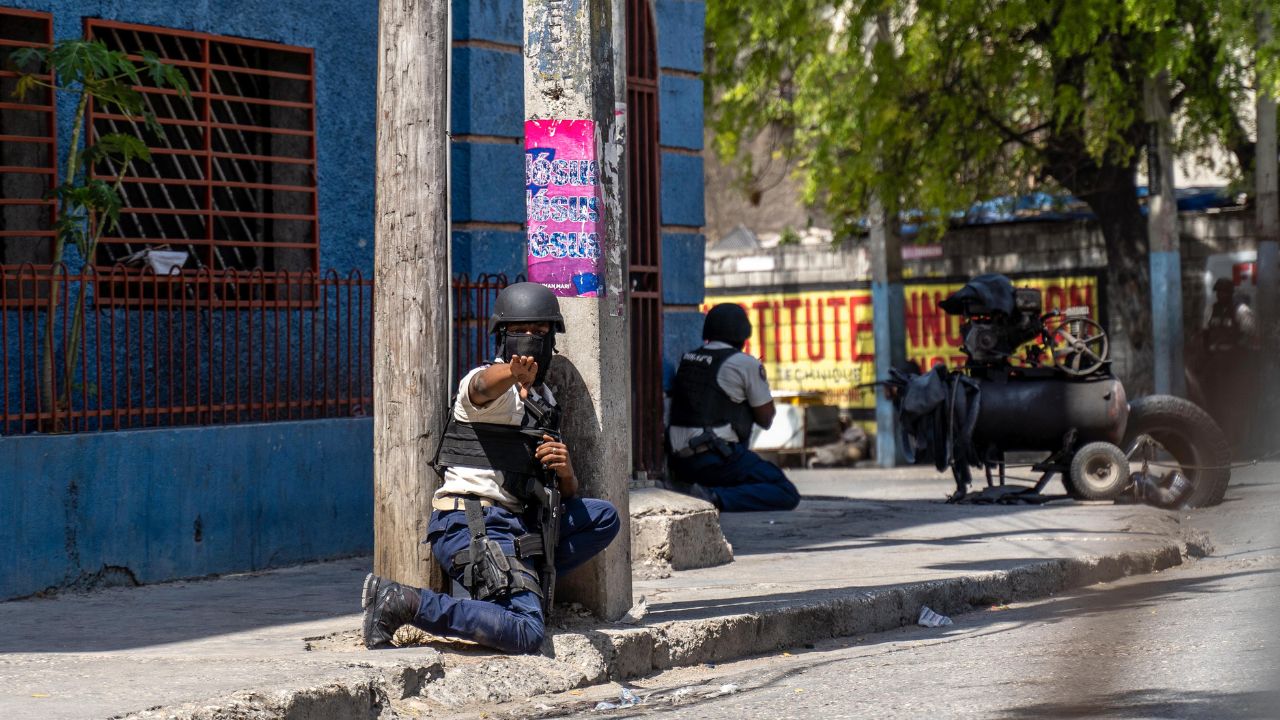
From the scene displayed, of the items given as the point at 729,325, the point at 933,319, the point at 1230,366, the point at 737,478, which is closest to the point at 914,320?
the point at 933,319

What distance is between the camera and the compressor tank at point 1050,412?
38.5ft

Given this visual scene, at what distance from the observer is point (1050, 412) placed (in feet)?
38.7

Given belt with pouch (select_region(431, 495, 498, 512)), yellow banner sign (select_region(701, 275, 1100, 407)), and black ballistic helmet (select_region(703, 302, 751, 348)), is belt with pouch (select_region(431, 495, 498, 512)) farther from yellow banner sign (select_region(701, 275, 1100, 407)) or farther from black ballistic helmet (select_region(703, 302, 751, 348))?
yellow banner sign (select_region(701, 275, 1100, 407))

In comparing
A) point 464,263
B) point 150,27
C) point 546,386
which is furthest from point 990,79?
point 546,386

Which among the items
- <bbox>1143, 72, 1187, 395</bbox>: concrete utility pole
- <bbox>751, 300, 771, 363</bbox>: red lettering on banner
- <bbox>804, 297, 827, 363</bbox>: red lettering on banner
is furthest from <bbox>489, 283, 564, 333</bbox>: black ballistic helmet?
<bbox>751, 300, 771, 363</bbox>: red lettering on banner

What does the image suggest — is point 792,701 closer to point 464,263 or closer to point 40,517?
point 40,517

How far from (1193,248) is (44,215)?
45.2 ft

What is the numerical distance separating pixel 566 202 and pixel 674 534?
8.55 ft

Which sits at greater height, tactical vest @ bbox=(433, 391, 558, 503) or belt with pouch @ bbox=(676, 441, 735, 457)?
tactical vest @ bbox=(433, 391, 558, 503)

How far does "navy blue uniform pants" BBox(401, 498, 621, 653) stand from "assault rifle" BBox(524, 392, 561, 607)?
0.09m

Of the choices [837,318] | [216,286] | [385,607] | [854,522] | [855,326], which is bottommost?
[854,522]

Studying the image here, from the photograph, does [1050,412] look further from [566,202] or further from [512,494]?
[512,494]

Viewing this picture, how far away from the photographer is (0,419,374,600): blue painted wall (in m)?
7.82

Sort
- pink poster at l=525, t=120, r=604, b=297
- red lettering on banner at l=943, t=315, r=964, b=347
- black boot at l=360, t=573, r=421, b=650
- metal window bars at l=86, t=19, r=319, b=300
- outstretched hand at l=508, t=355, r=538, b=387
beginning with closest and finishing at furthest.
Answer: black boot at l=360, t=573, r=421, b=650, outstretched hand at l=508, t=355, r=538, b=387, pink poster at l=525, t=120, r=604, b=297, metal window bars at l=86, t=19, r=319, b=300, red lettering on banner at l=943, t=315, r=964, b=347
